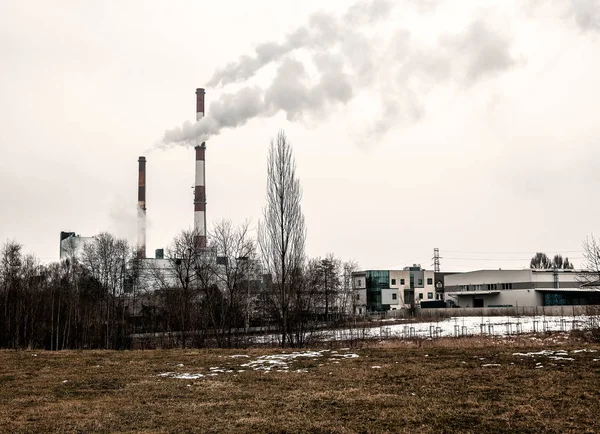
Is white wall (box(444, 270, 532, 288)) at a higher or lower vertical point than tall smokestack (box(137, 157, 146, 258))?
lower

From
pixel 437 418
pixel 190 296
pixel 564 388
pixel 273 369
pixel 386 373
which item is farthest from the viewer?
pixel 190 296

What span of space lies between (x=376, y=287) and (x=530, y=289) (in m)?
26.4

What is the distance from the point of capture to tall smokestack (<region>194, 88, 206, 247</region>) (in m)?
64.7

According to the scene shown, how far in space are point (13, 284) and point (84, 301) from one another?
25.2ft

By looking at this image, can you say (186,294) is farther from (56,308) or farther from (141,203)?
(141,203)

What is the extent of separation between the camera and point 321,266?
66.5 m

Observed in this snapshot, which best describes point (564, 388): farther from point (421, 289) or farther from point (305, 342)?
point (421, 289)

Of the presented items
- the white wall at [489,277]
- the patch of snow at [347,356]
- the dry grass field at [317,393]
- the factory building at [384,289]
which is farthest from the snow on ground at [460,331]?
the factory building at [384,289]

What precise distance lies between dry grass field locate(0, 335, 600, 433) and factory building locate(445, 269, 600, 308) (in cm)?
7246

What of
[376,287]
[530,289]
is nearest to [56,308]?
[376,287]

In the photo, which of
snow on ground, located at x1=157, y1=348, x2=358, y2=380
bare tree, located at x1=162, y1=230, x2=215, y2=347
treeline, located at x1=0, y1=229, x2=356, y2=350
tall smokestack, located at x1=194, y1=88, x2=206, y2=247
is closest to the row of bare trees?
treeline, located at x1=0, y1=229, x2=356, y2=350

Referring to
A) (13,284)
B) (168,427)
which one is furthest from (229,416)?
(13,284)

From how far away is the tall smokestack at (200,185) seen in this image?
2547 inches

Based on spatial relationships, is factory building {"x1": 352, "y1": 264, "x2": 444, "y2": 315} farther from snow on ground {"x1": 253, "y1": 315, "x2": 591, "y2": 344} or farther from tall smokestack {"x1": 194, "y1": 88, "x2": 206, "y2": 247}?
snow on ground {"x1": 253, "y1": 315, "x2": 591, "y2": 344}
